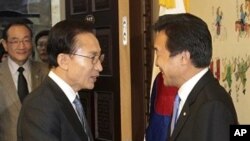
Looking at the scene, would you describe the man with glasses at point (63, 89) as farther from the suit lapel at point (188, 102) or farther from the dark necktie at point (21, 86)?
the dark necktie at point (21, 86)

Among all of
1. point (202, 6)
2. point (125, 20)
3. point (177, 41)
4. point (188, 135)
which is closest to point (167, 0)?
point (202, 6)

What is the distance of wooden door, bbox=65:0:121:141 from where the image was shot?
320 centimetres

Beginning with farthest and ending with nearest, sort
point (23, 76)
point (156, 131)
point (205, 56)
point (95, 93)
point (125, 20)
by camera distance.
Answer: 1. point (95, 93)
2. point (125, 20)
3. point (23, 76)
4. point (156, 131)
5. point (205, 56)

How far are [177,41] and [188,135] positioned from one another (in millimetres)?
367

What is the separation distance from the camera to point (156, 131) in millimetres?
2492

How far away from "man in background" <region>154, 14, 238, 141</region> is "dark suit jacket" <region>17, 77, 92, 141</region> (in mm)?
385

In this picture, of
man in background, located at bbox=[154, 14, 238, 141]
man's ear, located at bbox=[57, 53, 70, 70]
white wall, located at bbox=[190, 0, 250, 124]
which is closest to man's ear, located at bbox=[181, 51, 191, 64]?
man in background, located at bbox=[154, 14, 238, 141]

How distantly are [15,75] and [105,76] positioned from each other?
0.77 metres

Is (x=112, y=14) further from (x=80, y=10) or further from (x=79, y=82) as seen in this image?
(x=79, y=82)

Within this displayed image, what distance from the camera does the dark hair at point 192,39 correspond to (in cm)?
161

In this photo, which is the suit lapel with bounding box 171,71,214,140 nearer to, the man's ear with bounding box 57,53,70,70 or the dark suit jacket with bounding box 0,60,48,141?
the man's ear with bounding box 57,53,70,70

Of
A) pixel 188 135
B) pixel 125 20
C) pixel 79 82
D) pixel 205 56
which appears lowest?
pixel 188 135

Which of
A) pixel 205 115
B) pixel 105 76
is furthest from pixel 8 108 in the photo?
pixel 205 115

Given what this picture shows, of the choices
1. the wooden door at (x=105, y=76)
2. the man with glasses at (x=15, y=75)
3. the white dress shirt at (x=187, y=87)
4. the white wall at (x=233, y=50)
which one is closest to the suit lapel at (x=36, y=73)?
the man with glasses at (x=15, y=75)
